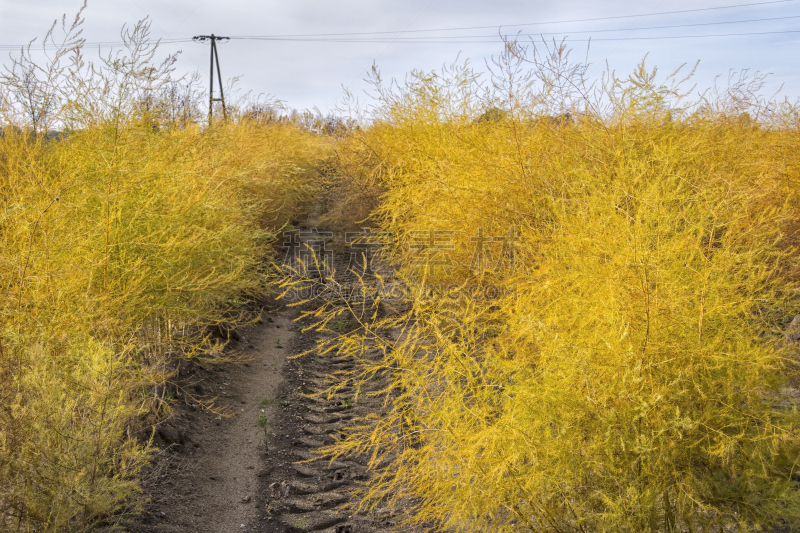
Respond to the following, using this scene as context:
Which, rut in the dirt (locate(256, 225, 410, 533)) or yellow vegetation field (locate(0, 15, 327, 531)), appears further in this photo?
rut in the dirt (locate(256, 225, 410, 533))

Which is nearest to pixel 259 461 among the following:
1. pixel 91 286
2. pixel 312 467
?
pixel 312 467

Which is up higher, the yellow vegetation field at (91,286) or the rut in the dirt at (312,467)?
the yellow vegetation field at (91,286)

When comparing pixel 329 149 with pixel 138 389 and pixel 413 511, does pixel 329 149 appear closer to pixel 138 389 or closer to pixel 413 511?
pixel 138 389

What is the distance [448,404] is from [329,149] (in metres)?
17.1

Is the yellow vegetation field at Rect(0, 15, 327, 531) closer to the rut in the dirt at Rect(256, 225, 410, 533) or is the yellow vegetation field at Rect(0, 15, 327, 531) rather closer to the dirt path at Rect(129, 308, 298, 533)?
the dirt path at Rect(129, 308, 298, 533)

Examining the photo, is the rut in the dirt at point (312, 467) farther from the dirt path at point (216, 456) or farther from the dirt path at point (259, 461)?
the dirt path at point (216, 456)

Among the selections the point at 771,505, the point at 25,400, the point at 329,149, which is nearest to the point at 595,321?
the point at 771,505

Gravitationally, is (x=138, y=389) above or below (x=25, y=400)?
below

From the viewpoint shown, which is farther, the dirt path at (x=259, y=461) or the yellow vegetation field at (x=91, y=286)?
the dirt path at (x=259, y=461)

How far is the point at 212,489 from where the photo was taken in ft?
16.1

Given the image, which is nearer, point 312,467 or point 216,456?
point 312,467

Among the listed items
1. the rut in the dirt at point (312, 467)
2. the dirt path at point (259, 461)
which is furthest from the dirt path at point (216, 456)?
the rut in the dirt at point (312, 467)

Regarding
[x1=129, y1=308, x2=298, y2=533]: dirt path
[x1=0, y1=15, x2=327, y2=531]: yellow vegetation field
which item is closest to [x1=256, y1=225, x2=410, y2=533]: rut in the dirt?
[x1=129, y1=308, x2=298, y2=533]: dirt path

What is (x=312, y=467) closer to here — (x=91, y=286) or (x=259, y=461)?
(x=259, y=461)
